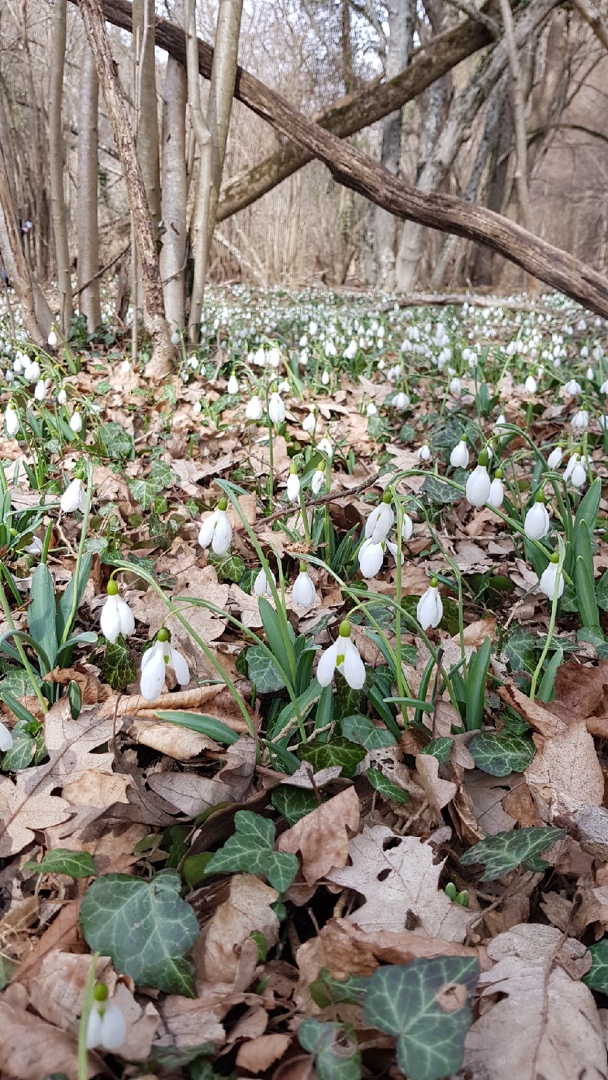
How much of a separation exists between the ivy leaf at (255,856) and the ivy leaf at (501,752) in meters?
0.42

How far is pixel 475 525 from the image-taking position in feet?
7.99

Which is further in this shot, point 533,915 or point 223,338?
point 223,338

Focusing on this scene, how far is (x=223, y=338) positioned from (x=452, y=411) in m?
2.48

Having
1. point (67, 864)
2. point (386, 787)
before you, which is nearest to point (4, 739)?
point (67, 864)

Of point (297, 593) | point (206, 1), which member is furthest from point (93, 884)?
point (206, 1)

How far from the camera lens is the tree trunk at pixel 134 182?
134 inches

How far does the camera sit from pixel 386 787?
4.03ft

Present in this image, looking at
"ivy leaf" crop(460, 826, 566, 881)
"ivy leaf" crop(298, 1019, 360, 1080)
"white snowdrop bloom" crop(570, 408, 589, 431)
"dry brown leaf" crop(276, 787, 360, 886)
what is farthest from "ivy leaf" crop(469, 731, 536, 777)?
"white snowdrop bloom" crop(570, 408, 589, 431)

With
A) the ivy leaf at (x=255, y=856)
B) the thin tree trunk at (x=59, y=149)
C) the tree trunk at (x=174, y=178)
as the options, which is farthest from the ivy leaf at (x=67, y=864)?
the thin tree trunk at (x=59, y=149)

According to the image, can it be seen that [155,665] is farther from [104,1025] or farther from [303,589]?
[104,1025]

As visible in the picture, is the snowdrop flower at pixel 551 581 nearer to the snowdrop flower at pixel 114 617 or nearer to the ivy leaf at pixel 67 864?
the snowdrop flower at pixel 114 617

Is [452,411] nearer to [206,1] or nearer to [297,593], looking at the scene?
[297,593]

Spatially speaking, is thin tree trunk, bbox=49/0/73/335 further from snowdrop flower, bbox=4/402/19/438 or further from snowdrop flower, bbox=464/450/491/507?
snowdrop flower, bbox=464/450/491/507

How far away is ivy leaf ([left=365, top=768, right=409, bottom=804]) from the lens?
122 centimetres
